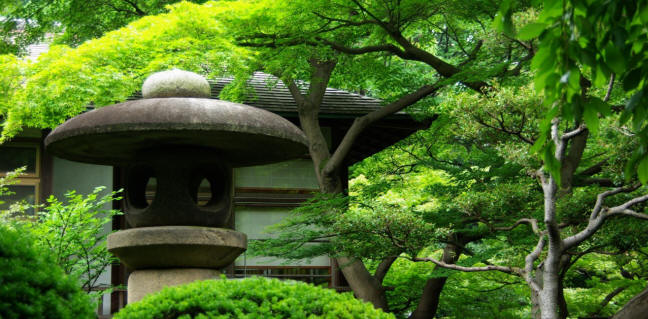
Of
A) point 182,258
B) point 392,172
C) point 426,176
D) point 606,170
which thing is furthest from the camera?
point 426,176

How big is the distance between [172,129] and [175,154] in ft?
2.59

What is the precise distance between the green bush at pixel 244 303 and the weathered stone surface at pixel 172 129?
1.54 metres

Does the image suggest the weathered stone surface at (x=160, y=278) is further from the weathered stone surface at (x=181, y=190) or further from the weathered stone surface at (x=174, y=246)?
the weathered stone surface at (x=181, y=190)

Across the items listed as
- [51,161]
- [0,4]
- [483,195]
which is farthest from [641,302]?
[0,4]

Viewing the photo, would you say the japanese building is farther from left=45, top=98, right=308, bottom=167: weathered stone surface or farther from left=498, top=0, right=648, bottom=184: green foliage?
left=498, top=0, right=648, bottom=184: green foliage

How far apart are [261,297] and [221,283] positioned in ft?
1.09

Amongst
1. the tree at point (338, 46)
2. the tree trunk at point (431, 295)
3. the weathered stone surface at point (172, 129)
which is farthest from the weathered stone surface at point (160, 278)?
the tree trunk at point (431, 295)

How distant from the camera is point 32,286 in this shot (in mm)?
3510

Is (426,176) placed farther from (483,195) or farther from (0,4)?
(0,4)

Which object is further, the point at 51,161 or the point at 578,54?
the point at 51,161

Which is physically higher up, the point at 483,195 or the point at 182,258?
the point at 483,195

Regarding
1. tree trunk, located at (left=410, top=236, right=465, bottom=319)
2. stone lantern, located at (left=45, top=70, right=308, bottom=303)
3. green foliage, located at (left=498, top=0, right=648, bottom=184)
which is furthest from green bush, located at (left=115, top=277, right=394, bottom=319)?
tree trunk, located at (left=410, top=236, right=465, bottom=319)

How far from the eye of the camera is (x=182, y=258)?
6.33 m

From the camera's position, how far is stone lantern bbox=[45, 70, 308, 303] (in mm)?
5961
